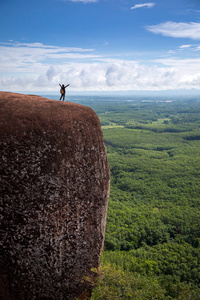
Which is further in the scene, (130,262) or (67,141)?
(130,262)

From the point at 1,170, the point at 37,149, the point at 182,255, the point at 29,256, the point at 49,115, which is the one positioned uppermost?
the point at 49,115

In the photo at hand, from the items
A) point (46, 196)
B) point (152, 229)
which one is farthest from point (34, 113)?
point (152, 229)

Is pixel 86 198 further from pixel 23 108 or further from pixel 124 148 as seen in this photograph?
pixel 124 148

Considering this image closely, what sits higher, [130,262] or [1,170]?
[1,170]

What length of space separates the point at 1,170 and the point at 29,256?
4.06 m

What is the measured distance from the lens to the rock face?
33.1 ft

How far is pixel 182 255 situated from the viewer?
3466 centimetres

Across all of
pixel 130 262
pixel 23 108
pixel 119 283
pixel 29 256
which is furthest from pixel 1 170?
pixel 130 262

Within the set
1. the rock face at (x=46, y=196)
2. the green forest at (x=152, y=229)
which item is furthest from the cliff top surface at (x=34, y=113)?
the green forest at (x=152, y=229)

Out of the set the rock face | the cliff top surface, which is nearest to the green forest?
the rock face

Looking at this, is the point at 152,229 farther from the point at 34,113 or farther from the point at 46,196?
the point at 34,113

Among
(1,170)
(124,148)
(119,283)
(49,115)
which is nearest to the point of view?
(1,170)

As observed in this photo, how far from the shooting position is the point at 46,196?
10.4m

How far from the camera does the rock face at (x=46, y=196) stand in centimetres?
1009
